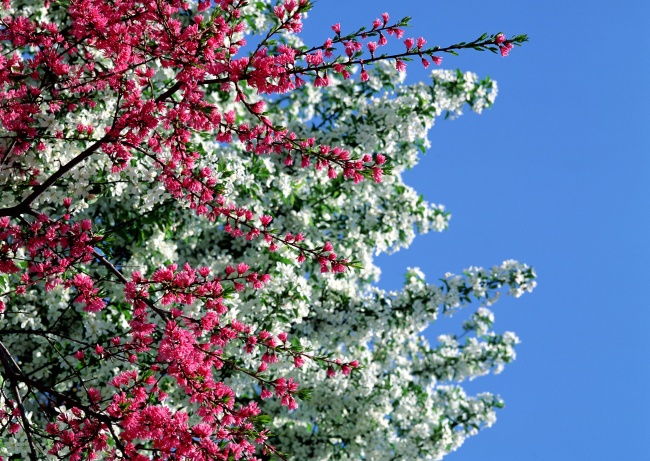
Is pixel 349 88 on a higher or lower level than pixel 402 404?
higher

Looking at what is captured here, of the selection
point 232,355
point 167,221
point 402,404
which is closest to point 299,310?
point 232,355

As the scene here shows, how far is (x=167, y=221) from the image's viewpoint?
8062 millimetres

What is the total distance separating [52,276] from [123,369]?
8.03ft

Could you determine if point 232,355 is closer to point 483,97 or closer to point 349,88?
point 349,88

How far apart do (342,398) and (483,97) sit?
15.8ft

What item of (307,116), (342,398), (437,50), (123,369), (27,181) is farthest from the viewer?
(307,116)

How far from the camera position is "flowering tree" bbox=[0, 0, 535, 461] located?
15.3ft

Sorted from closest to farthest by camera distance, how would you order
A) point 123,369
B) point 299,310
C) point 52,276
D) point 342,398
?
point 52,276 < point 123,369 < point 299,310 < point 342,398

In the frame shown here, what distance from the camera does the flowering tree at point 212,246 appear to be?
4.68 m

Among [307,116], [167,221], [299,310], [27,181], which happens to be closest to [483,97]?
[307,116]

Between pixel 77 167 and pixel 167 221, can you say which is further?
pixel 167 221

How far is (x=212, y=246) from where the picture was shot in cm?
972

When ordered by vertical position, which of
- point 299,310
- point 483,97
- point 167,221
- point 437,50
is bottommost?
point 437,50

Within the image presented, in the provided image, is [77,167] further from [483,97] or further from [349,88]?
[483,97]
